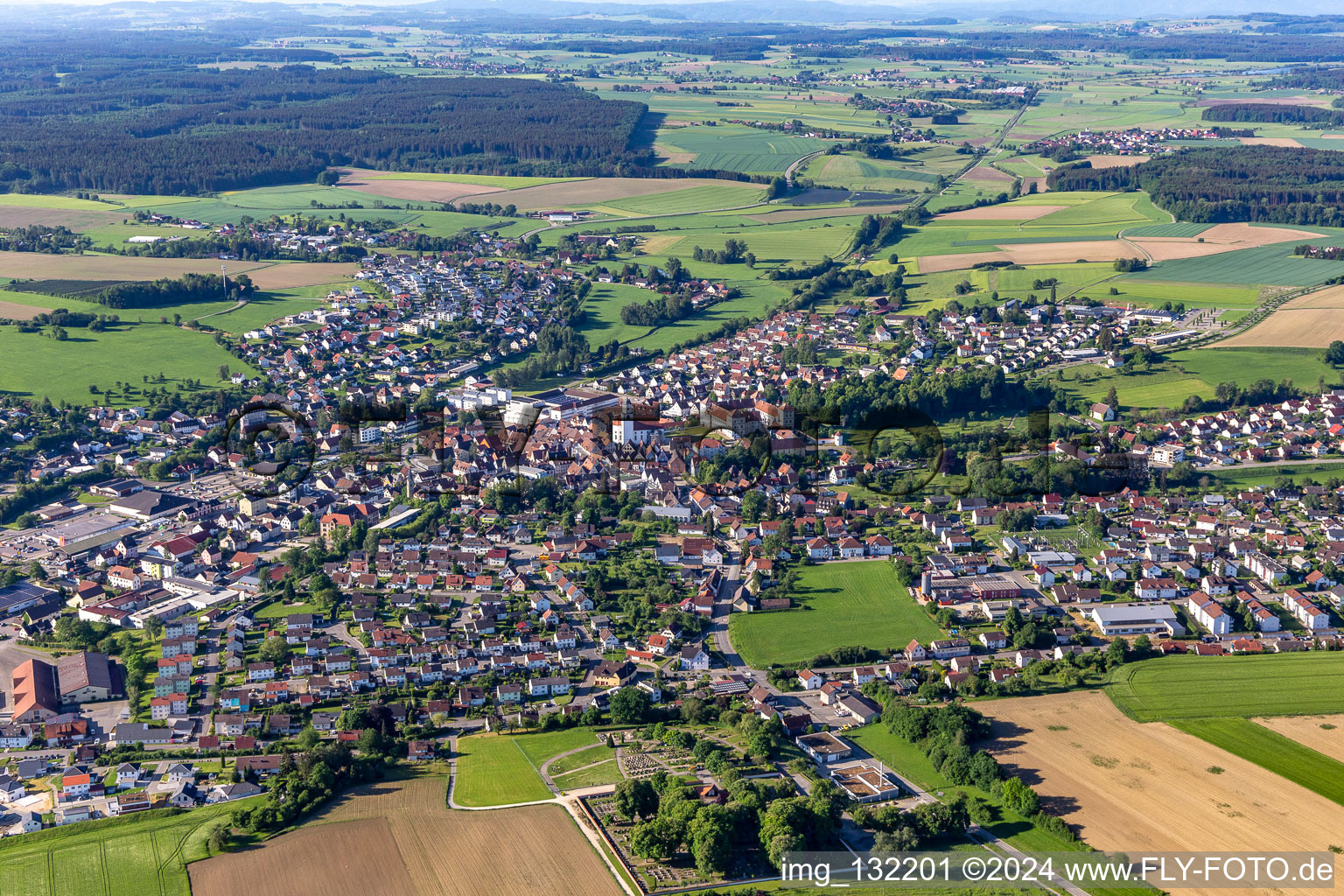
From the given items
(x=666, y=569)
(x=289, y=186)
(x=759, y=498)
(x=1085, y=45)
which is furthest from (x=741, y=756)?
(x=1085, y=45)

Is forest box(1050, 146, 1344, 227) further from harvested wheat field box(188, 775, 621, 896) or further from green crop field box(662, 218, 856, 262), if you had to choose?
harvested wheat field box(188, 775, 621, 896)

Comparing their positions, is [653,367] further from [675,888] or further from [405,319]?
[675,888]

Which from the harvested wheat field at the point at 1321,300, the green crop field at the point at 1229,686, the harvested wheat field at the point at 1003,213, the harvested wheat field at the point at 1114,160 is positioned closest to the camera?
the green crop field at the point at 1229,686

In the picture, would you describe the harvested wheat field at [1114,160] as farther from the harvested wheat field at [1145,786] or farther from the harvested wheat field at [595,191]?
the harvested wheat field at [1145,786]

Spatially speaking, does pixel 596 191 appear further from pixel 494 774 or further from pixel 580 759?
pixel 494 774

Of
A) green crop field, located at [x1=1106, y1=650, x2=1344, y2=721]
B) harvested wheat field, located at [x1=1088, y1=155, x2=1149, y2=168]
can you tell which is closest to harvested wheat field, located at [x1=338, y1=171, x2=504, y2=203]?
harvested wheat field, located at [x1=1088, y1=155, x2=1149, y2=168]

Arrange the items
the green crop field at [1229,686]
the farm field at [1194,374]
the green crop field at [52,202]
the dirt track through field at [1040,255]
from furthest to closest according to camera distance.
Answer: the green crop field at [52,202], the dirt track through field at [1040,255], the farm field at [1194,374], the green crop field at [1229,686]

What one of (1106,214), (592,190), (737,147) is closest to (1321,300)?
(1106,214)

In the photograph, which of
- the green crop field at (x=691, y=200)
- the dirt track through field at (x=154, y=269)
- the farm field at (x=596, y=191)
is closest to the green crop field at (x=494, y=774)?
the dirt track through field at (x=154, y=269)
